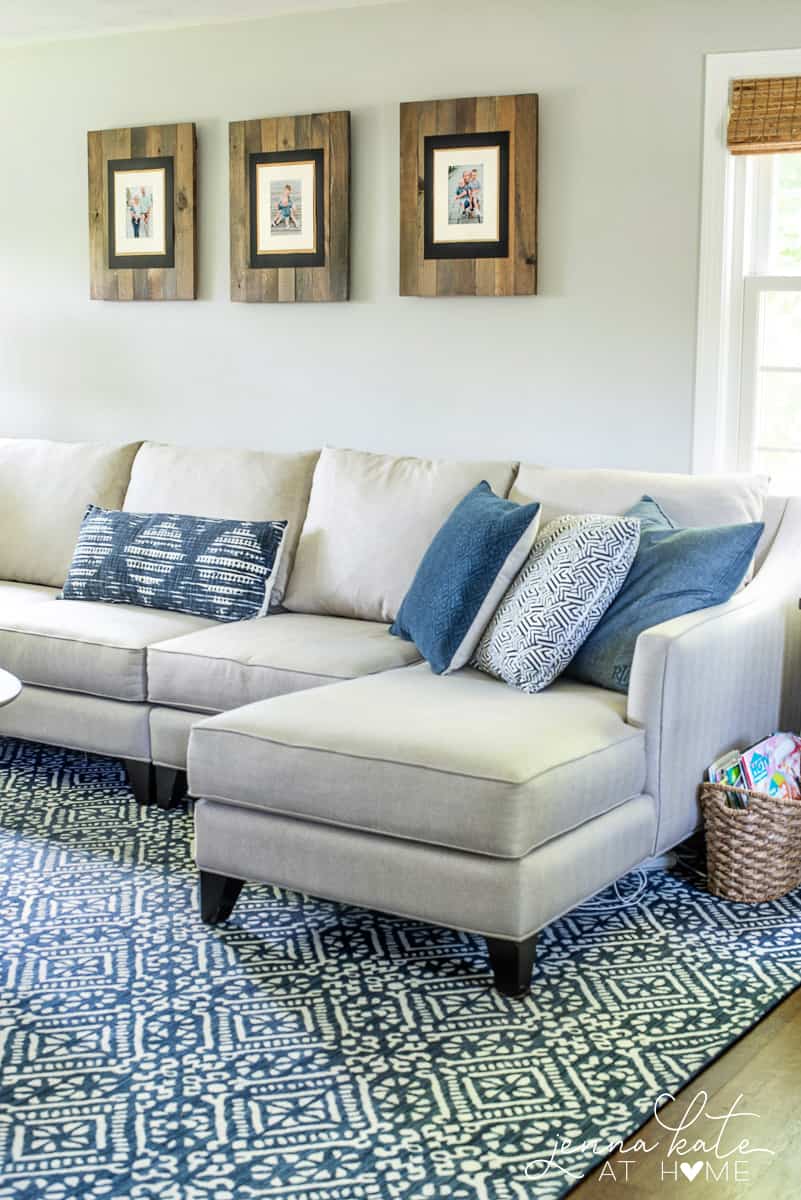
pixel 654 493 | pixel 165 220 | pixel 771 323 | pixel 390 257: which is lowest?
pixel 654 493

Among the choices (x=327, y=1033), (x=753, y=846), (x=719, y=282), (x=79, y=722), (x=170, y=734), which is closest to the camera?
(x=327, y=1033)

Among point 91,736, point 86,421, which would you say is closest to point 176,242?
point 86,421

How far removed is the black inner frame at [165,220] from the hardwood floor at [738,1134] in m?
3.43

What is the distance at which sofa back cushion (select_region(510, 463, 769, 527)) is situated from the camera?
3.55 meters

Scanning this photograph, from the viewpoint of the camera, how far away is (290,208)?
4.62 metres

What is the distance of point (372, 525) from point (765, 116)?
155 cm

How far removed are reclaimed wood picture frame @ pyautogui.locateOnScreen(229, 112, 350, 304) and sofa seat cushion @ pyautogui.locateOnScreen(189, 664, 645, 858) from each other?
1.99 metres

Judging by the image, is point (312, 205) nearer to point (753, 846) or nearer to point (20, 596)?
point (20, 596)

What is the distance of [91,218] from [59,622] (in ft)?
6.10

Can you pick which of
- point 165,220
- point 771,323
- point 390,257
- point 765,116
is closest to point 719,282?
point 771,323

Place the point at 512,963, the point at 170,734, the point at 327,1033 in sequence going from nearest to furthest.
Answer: the point at 327,1033, the point at 512,963, the point at 170,734

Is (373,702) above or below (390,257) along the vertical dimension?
below

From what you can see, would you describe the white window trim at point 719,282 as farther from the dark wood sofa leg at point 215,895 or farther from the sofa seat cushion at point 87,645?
the dark wood sofa leg at point 215,895

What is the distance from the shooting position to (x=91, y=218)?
16.6 ft
